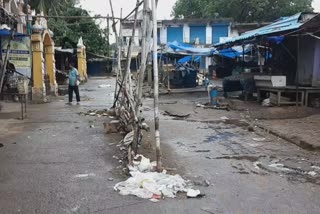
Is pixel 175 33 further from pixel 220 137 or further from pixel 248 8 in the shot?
pixel 220 137

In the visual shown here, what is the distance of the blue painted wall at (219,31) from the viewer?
4551 centimetres

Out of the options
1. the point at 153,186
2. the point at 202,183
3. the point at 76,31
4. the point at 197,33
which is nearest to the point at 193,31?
the point at 197,33

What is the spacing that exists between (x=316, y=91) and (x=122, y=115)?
754cm

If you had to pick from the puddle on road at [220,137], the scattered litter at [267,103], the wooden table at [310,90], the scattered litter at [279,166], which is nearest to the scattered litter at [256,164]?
the scattered litter at [279,166]

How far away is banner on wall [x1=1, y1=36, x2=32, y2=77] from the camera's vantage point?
19.1 meters

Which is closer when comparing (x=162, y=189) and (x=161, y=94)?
(x=162, y=189)

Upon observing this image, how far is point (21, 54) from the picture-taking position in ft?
63.1

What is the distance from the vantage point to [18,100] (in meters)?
18.8

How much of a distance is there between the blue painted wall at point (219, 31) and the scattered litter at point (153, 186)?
40525mm

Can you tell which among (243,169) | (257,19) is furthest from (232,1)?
(243,169)

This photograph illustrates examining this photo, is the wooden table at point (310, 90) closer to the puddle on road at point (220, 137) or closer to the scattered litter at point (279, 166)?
the puddle on road at point (220, 137)

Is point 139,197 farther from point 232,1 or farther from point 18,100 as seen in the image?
point 232,1

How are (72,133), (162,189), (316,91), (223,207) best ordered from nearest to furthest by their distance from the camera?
(223,207) → (162,189) → (72,133) → (316,91)

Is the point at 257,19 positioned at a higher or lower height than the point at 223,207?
higher
